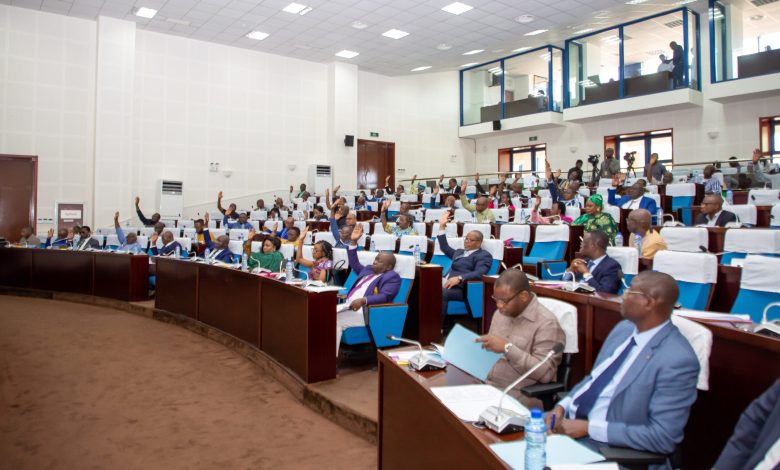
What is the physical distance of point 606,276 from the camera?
382cm

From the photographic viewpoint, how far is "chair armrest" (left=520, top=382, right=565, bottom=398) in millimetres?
2217

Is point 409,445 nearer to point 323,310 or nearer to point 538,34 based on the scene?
point 323,310

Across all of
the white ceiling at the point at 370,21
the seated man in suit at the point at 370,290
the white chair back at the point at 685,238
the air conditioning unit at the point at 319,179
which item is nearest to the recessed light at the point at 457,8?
the white ceiling at the point at 370,21

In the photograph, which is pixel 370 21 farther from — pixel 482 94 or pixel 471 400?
pixel 471 400

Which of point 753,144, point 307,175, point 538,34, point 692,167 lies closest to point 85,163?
point 307,175

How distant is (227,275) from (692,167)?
11.8 metres

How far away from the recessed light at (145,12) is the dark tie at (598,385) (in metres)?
12.2

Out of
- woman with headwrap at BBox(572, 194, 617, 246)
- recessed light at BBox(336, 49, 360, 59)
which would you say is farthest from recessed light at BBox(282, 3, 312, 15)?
woman with headwrap at BBox(572, 194, 617, 246)

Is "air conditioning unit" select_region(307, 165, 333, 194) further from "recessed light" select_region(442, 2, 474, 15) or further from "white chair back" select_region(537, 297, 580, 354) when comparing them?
"white chair back" select_region(537, 297, 580, 354)

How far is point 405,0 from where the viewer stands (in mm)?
11000

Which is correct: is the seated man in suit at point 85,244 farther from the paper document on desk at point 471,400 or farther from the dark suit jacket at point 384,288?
the paper document on desk at point 471,400

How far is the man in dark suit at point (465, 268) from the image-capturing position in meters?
5.13

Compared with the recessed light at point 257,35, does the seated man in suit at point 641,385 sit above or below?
below

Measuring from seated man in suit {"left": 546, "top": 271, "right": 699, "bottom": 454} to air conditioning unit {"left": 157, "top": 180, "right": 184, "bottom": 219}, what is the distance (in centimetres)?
1208
